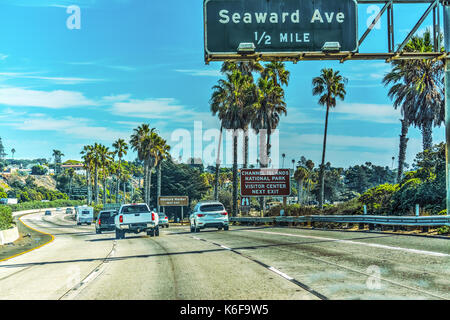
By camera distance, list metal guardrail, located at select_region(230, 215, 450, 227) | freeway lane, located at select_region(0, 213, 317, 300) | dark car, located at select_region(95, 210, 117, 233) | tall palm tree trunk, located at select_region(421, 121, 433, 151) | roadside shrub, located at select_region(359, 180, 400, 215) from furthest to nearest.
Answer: tall palm tree trunk, located at select_region(421, 121, 433, 151), dark car, located at select_region(95, 210, 117, 233), roadside shrub, located at select_region(359, 180, 400, 215), metal guardrail, located at select_region(230, 215, 450, 227), freeway lane, located at select_region(0, 213, 317, 300)

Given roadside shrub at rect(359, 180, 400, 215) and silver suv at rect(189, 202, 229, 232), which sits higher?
roadside shrub at rect(359, 180, 400, 215)

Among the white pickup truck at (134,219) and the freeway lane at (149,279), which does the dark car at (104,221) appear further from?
the freeway lane at (149,279)

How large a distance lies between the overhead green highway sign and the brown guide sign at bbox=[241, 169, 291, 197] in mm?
29719

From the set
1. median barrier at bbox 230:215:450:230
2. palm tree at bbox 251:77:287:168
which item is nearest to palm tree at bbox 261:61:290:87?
palm tree at bbox 251:77:287:168

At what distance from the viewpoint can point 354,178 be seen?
162250 millimetres

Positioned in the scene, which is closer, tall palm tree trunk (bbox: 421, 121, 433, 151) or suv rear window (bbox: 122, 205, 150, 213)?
suv rear window (bbox: 122, 205, 150, 213)

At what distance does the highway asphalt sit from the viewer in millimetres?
9359

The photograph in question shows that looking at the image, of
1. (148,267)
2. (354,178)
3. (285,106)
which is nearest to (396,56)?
(148,267)

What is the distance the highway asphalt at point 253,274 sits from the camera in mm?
9359

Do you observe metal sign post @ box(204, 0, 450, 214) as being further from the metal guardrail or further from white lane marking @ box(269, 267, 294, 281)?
white lane marking @ box(269, 267, 294, 281)

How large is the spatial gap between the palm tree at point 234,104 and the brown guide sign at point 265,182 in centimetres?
1000

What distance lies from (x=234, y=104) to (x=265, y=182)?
1473 centimetres
